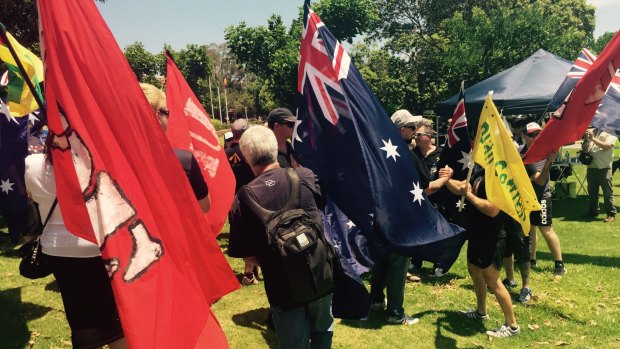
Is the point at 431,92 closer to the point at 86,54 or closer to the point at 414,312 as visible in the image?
the point at 414,312

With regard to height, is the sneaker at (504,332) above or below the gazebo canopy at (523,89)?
below

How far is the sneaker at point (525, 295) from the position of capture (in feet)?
17.5

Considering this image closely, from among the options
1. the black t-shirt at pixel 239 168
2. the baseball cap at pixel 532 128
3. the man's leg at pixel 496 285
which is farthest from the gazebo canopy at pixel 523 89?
the man's leg at pixel 496 285

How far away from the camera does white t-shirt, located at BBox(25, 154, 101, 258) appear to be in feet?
8.18

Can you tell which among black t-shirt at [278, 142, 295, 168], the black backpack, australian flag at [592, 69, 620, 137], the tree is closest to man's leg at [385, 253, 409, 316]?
black t-shirt at [278, 142, 295, 168]

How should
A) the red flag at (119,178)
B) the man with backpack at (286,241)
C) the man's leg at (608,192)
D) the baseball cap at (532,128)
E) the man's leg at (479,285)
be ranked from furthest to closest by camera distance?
the man's leg at (608,192), the baseball cap at (532,128), the man's leg at (479,285), the man with backpack at (286,241), the red flag at (119,178)

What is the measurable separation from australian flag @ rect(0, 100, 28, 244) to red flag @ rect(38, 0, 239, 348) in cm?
280

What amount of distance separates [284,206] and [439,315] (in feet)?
10.5

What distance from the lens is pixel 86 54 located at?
2.15m

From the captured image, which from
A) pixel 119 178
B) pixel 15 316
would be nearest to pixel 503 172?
pixel 119 178

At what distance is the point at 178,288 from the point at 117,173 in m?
0.63

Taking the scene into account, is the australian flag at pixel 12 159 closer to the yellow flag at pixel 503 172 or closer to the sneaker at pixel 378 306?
the sneaker at pixel 378 306

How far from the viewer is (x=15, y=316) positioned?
481 centimetres

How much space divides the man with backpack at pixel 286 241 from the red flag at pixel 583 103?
9.87ft
